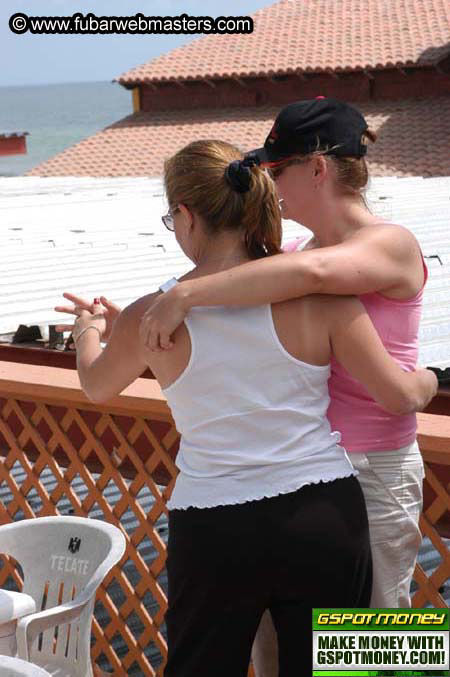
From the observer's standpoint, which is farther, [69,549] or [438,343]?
[438,343]

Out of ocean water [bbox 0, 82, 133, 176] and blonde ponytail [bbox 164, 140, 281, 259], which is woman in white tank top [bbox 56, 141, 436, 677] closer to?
blonde ponytail [bbox 164, 140, 281, 259]

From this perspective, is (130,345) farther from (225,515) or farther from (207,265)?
(225,515)

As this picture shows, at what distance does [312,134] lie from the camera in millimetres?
2332

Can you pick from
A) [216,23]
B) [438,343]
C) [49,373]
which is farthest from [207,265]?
[216,23]

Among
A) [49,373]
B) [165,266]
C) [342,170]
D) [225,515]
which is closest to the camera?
[225,515]

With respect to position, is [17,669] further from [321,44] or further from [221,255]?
[321,44]

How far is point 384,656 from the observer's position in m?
2.47

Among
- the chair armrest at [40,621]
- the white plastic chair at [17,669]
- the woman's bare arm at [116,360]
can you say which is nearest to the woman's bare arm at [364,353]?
Result: the woman's bare arm at [116,360]

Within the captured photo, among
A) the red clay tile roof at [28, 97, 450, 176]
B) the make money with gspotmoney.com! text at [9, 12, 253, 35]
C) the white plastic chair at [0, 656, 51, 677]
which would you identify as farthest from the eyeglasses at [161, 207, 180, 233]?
the red clay tile roof at [28, 97, 450, 176]

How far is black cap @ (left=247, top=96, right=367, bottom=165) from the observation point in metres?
2.33

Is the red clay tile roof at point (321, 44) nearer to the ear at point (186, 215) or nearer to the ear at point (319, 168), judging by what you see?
the ear at point (319, 168)

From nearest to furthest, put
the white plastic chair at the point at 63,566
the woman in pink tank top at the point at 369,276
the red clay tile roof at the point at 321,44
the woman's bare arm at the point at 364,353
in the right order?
the woman's bare arm at the point at 364,353 → the woman in pink tank top at the point at 369,276 → the white plastic chair at the point at 63,566 → the red clay tile roof at the point at 321,44

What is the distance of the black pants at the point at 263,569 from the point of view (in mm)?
2172

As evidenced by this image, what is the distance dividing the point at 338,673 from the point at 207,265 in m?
0.86
